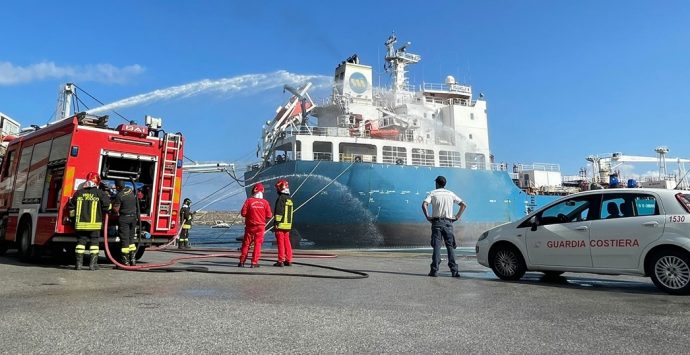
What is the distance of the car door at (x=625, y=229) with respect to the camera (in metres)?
5.96

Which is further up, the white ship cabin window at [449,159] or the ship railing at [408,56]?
the ship railing at [408,56]

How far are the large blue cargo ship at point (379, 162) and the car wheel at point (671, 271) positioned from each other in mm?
15629

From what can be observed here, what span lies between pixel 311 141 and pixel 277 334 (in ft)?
63.6

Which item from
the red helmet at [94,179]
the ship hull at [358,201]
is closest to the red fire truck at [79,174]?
the red helmet at [94,179]

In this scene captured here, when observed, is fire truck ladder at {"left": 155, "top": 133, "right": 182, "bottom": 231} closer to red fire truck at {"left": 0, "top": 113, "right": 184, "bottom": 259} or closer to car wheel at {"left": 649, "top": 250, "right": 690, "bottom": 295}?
red fire truck at {"left": 0, "top": 113, "right": 184, "bottom": 259}

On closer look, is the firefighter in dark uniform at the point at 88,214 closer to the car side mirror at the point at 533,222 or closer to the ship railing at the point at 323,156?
the car side mirror at the point at 533,222

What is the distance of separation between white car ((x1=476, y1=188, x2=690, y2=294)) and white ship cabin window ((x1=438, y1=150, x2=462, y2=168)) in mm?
18124

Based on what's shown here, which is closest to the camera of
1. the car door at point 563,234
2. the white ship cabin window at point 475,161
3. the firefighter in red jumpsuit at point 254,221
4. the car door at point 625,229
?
the car door at point 625,229

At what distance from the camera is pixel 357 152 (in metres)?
23.9

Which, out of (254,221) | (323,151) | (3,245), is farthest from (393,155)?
(3,245)

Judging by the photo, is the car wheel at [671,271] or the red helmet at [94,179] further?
the red helmet at [94,179]

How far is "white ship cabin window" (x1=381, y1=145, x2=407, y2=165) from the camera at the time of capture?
23.7m

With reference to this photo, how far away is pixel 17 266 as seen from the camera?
27.8 ft

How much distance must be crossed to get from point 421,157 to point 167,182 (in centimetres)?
1739
